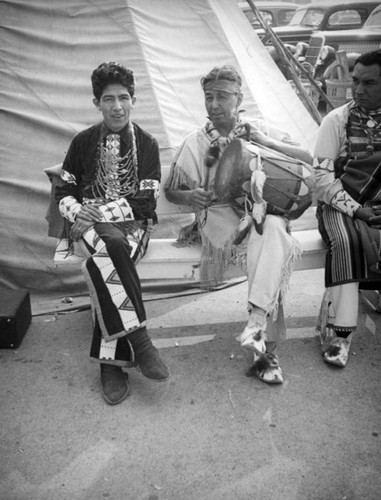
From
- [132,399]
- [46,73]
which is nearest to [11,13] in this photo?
[46,73]

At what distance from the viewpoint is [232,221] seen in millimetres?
3104

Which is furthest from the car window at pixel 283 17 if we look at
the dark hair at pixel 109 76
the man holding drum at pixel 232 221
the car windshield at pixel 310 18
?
the dark hair at pixel 109 76

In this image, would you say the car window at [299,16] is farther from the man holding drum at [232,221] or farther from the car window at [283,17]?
the man holding drum at [232,221]

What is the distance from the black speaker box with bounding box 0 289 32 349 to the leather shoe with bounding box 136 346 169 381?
2.86ft

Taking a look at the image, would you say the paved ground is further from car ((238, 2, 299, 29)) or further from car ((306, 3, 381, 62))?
car ((238, 2, 299, 29))

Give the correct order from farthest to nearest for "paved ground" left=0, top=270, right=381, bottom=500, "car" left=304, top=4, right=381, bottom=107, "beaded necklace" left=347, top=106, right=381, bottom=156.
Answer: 1. "car" left=304, top=4, right=381, bottom=107
2. "beaded necklace" left=347, top=106, right=381, bottom=156
3. "paved ground" left=0, top=270, right=381, bottom=500

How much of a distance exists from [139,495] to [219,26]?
3502 millimetres

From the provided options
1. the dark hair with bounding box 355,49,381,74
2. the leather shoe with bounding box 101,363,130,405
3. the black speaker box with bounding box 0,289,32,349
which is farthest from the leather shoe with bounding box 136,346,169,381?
the dark hair with bounding box 355,49,381,74

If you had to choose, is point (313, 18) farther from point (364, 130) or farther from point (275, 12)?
point (364, 130)

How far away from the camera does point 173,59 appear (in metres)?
4.11

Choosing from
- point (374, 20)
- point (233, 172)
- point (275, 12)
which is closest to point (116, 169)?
point (233, 172)

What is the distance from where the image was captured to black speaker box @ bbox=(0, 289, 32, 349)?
10.3 ft

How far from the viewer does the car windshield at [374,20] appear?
10784 millimetres

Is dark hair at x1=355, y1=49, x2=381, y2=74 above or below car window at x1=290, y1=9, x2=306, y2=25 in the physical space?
below
